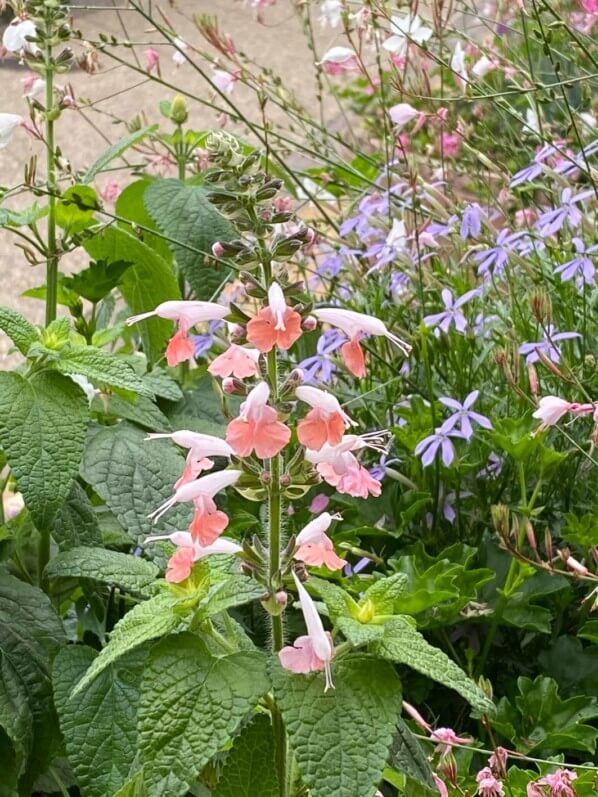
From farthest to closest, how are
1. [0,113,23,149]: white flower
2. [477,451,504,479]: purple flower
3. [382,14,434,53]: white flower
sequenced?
1. [382,14,434,53]: white flower
2. [477,451,504,479]: purple flower
3. [0,113,23,149]: white flower

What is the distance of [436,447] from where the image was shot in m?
1.17

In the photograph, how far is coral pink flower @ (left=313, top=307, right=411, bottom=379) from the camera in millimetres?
695

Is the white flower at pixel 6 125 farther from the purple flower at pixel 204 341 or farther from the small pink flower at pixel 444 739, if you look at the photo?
the small pink flower at pixel 444 739

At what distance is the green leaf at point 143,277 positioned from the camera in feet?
3.99

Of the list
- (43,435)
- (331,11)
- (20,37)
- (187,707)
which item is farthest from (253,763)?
(331,11)

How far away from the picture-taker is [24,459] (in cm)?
88

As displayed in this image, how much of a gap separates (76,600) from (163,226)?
1.38ft

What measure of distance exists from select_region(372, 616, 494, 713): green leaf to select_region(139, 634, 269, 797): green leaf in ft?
0.26

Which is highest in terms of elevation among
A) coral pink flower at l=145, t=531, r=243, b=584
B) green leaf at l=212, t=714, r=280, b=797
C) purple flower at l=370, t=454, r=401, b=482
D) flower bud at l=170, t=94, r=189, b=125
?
flower bud at l=170, t=94, r=189, b=125

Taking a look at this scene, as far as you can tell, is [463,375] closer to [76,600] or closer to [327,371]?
[327,371]

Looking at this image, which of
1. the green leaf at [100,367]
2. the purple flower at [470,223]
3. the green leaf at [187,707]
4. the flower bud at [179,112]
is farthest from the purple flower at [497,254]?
the green leaf at [187,707]

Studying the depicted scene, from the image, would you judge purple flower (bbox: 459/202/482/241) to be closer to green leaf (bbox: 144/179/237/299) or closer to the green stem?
green leaf (bbox: 144/179/237/299)

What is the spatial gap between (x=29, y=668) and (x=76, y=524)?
0.47 feet

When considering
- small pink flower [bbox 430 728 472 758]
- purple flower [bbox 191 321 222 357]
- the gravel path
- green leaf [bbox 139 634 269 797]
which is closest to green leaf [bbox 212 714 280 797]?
green leaf [bbox 139 634 269 797]
